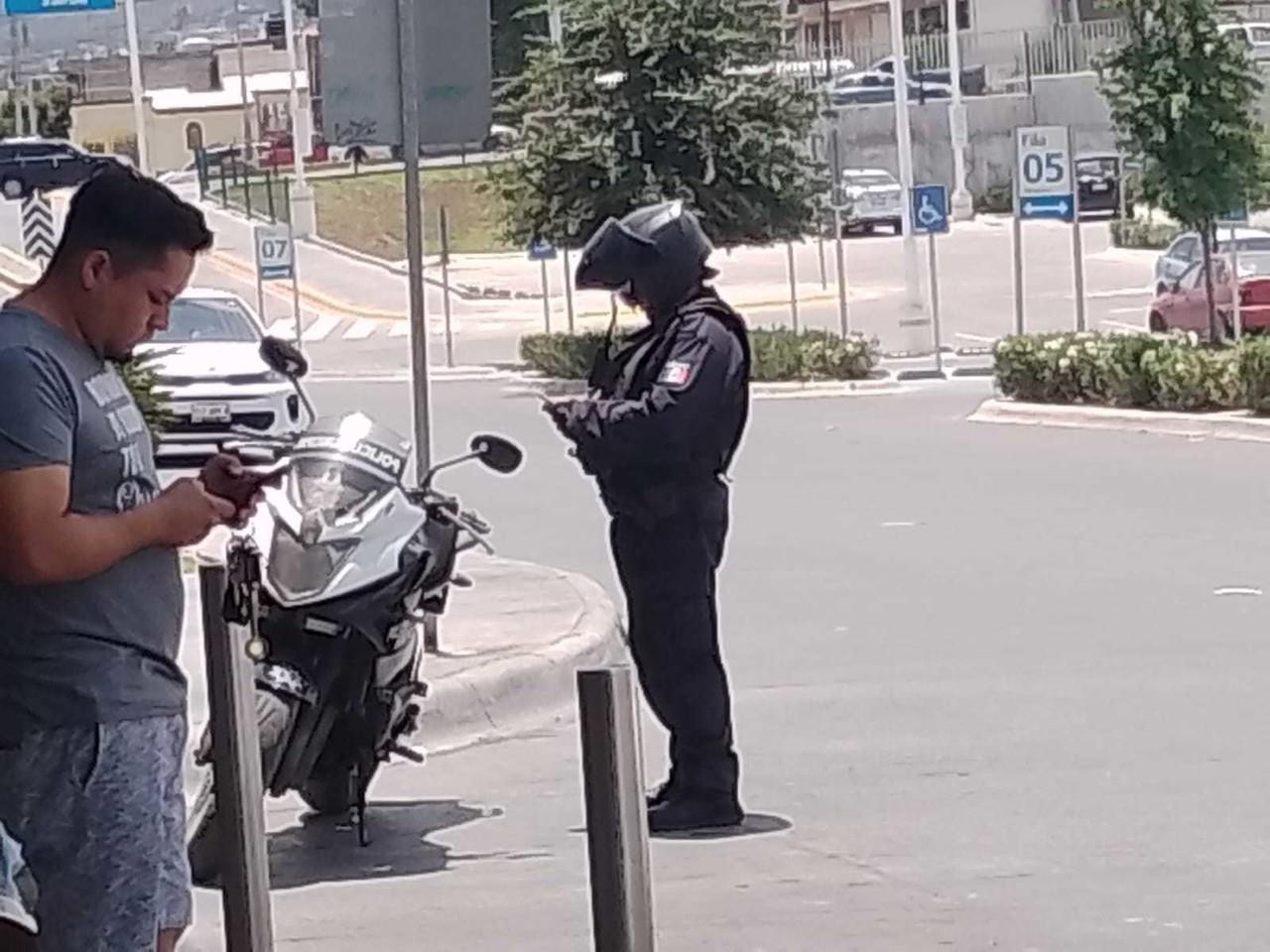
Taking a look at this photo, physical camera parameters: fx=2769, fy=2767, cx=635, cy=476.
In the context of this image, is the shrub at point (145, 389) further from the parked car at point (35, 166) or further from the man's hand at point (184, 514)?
the parked car at point (35, 166)

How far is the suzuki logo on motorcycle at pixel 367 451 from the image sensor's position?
27.7 ft

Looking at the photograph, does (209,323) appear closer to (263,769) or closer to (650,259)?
(650,259)

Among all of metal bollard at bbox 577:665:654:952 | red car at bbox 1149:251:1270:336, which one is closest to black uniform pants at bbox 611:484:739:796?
metal bollard at bbox 577:665:654:952

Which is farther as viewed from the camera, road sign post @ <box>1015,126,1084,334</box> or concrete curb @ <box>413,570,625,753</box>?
road sign post @ <box>1015,126,1084,334</box>

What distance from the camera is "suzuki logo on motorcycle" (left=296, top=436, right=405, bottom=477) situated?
8.44 m

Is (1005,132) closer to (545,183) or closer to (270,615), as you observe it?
(545,183)

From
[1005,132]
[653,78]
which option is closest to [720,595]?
[653,78]

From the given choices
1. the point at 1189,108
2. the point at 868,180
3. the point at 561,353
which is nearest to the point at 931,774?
the point at 1189,108

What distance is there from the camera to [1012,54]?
2886 inches

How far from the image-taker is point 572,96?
128ft

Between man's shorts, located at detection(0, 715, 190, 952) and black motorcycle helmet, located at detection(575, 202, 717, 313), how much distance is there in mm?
4234

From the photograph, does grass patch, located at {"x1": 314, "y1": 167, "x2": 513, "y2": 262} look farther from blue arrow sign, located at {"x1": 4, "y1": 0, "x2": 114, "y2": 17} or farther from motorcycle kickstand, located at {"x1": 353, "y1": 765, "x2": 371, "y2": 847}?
motorcycle kickstand, located at {"x1": 353, "y1": 765, "x2": 371, "y2": 847}

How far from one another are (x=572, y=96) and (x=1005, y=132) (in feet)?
103

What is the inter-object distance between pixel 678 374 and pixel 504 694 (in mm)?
2935
